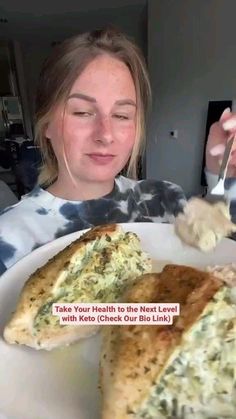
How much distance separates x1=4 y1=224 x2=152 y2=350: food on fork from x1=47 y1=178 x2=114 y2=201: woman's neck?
295 mm

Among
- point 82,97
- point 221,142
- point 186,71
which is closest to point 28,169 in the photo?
point 82,97

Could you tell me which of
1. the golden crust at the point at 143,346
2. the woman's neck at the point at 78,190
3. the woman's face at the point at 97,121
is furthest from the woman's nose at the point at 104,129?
the golden crust at the point at 143,346

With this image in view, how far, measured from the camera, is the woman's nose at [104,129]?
648mm

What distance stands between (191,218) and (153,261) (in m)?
0.08

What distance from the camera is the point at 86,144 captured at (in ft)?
2.20

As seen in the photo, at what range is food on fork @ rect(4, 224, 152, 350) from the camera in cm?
40

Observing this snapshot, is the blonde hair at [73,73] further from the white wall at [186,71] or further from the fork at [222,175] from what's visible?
the white wall at [186,71]

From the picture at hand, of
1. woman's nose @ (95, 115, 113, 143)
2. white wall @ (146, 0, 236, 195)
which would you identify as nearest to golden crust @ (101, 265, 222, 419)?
woman's nose @ (95, 115, 113, 143)

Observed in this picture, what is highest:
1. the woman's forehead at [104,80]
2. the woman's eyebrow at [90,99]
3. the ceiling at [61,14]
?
the ceiling at [61,14]

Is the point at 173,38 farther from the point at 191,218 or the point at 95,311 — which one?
the point at 95,311

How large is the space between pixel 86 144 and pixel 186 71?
7.34 feet

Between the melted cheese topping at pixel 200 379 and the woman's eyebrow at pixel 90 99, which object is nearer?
the melted cheese topping at pixel 200 379

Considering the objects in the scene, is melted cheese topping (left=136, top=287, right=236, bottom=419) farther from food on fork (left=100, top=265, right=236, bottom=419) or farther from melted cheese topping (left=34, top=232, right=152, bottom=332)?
melted cheese topping (left=34, top=232, right=152, bottom=332)

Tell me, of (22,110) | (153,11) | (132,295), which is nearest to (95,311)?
(132,295)
